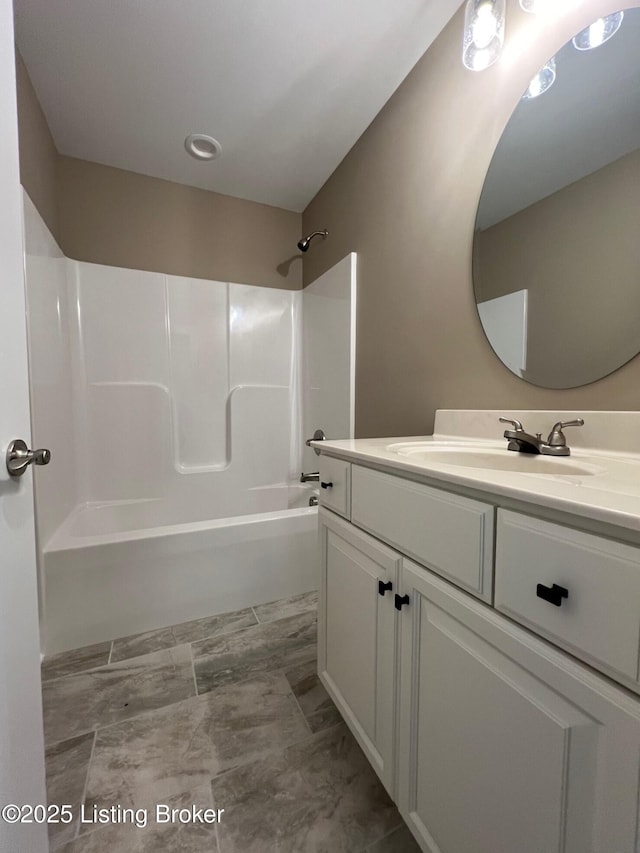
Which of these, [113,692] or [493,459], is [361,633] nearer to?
[493,459]

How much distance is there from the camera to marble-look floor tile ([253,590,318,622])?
1.56m

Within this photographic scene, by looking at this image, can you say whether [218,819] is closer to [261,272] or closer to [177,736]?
[177,736]

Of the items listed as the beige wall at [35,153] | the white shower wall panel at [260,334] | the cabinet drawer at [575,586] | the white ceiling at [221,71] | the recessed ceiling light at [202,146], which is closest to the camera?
the cabinet drawer at [575,586]

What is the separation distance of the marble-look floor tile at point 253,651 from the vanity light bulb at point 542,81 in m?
1.95

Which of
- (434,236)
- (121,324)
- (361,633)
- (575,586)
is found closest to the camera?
(575,586)

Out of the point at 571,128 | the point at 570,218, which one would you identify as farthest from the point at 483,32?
Answer: the point at 570,218

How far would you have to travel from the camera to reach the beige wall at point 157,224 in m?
1.79

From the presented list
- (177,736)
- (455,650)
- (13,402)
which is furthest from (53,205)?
(455,650)

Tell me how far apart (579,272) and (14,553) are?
4.37 ft

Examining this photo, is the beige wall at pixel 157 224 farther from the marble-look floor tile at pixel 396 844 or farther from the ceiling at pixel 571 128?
the marble-look floor tile at pixel 396 844

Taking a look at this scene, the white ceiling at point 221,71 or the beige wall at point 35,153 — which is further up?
the white ceiling at point 221,71

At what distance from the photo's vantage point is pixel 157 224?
2.03m

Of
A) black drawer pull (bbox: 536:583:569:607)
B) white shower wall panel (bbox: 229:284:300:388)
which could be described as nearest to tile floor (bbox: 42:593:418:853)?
black drawer pull (bbox: 536:583:569:607)

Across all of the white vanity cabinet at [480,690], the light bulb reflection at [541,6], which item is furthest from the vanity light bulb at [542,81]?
the white vanity cabinet at [480,690]
